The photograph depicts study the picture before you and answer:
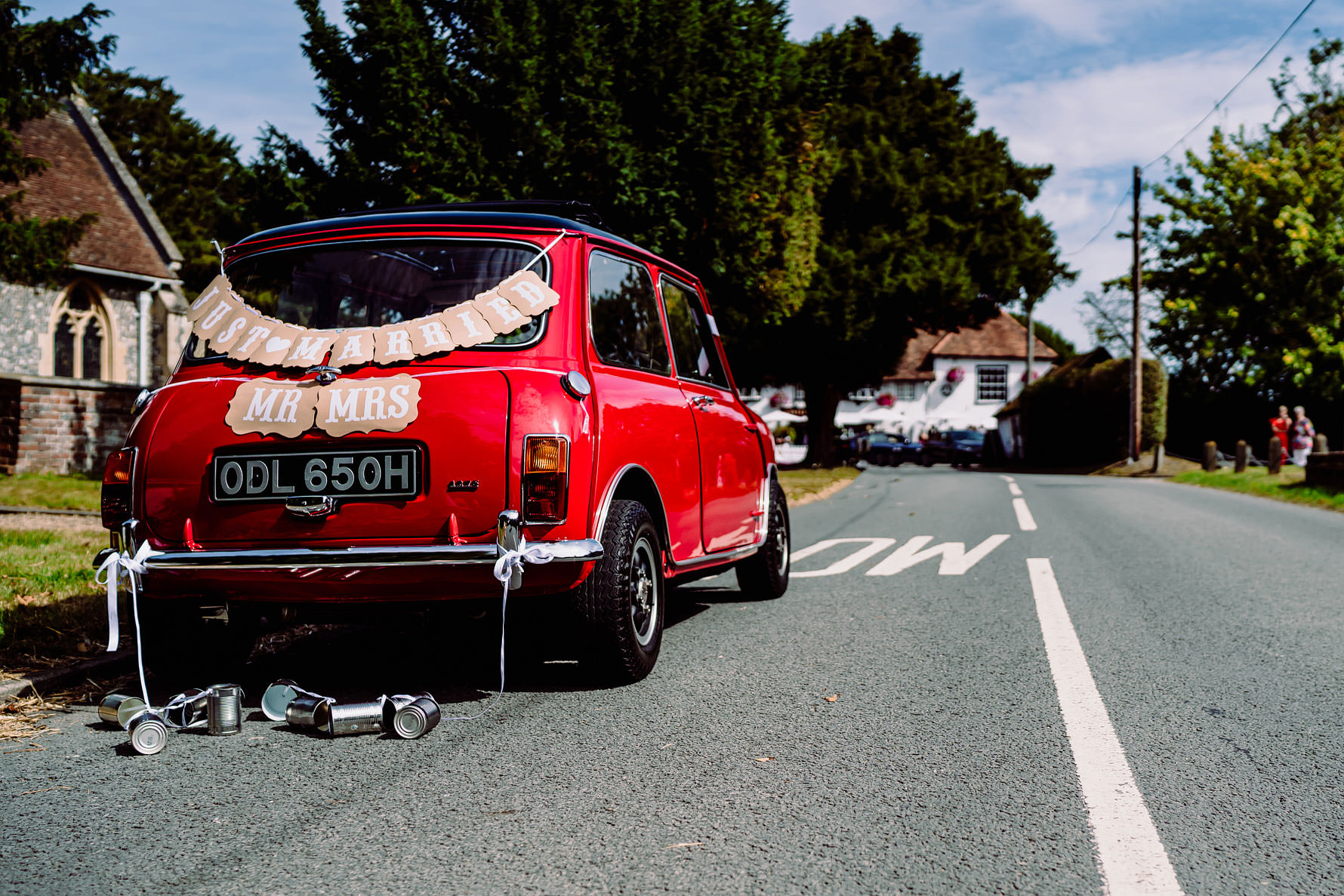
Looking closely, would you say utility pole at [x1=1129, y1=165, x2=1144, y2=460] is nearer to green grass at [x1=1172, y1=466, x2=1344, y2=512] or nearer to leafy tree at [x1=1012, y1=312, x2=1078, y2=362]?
green grass at [x1=1172, y1=466, x2=1344, y2=512]

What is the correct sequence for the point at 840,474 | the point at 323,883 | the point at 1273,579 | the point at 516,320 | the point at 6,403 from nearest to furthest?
the point at 323,883 → the point at 516,320 → the point at 1273,579 → the point at 6,403 → the point at 840,474

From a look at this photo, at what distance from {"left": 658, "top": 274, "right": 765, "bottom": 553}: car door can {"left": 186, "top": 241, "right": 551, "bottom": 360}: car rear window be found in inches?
58.9

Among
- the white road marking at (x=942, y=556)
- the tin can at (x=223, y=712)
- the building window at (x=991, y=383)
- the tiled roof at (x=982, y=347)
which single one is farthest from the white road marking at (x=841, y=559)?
the building window at (x=991, y=383)

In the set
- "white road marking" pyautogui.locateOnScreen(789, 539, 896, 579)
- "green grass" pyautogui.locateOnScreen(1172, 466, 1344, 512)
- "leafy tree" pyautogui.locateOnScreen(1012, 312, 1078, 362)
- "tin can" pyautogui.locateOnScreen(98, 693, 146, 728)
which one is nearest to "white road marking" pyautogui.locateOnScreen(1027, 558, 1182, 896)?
"white road marking" pyautogui.locateOnScreen(789, 539, 896, 579)

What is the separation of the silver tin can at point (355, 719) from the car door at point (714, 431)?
87.3 inches

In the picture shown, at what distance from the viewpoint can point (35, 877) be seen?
2926 mm

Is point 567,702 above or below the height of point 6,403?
below

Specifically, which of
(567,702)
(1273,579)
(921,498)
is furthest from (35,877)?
(921,498)

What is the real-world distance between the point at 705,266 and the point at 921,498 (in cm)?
565

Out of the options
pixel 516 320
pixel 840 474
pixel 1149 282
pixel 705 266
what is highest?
pixel 1149 282

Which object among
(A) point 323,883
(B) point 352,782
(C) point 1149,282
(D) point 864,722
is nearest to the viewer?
(A) point 323,883

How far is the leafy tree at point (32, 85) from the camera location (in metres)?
15.0

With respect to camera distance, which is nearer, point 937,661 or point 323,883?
point 323,883

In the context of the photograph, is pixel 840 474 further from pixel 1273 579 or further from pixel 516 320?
pixel 516 320
